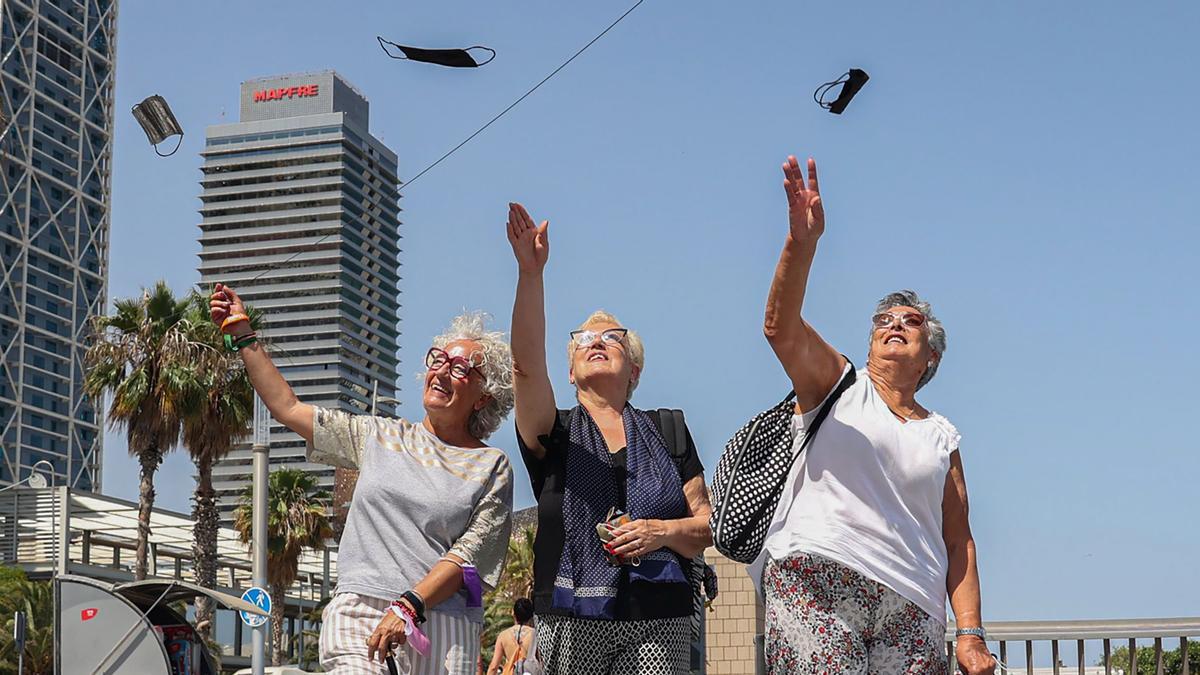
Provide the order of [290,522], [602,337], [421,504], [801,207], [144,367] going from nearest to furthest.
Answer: [801,207] < [421,504] < [602,337] < [144,367] < [290,522]

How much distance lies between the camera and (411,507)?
16.6 ft

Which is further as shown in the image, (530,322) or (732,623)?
(732,623)

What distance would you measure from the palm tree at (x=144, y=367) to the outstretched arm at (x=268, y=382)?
30.0 m

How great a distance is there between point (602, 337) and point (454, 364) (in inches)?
21.8

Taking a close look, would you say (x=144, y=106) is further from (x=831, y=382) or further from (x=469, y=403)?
(x=831, y=382)

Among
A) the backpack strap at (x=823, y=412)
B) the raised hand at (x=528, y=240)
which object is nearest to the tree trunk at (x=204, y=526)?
the raised hand at (x=528, y=240)

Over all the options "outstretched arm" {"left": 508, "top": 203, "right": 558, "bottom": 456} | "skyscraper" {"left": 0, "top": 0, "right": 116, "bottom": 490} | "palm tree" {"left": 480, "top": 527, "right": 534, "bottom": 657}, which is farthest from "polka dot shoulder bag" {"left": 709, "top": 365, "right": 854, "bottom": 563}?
"skyscraper" {"left": 0, "top": 0, "right": 116, "bottom": 490}

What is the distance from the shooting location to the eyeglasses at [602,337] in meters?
5.21

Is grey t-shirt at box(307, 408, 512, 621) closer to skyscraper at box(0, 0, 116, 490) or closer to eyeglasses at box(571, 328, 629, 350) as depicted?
eyeglasses at box(571, 328, 629, 350)

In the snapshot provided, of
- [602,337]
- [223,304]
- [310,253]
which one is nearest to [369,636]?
[602,337]

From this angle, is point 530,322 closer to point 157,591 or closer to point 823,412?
point 823,412

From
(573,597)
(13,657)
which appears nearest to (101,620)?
(573,597)

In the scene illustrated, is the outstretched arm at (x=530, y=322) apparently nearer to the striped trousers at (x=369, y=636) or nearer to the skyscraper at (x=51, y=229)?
the striped trousers at (x=369, y=636)

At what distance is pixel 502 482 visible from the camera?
5203mm
